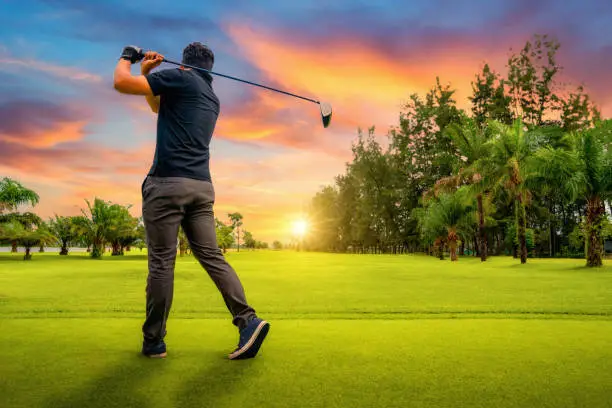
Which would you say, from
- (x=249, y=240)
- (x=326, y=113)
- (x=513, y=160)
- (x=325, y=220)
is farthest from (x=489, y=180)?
(x=249, y=240)

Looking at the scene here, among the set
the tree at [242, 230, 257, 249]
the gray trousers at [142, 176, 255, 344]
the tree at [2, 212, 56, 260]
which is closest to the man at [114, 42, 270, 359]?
the gray trousers at [142, 176, 255, 344]

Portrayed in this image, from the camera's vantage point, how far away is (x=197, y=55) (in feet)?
13.9

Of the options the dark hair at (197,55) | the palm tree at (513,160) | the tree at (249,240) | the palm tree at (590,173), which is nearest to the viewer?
the dark hair at (197,55)

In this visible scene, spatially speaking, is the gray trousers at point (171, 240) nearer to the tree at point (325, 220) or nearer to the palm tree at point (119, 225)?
the palm tree at point (119, 225)

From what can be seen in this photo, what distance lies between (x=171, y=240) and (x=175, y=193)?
0.37m

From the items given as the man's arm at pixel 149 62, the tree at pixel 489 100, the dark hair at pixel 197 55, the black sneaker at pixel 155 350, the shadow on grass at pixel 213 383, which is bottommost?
the shadow on grass at pixel 213 383

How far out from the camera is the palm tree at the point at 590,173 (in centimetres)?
1994

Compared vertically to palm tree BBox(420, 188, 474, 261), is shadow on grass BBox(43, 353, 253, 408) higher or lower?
lower

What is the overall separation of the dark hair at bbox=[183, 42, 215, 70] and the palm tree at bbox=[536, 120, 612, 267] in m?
19.3

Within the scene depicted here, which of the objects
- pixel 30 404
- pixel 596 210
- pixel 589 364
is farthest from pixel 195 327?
pixel 596 210

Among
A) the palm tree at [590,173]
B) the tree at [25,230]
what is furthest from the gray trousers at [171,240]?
the tree at [25,230]

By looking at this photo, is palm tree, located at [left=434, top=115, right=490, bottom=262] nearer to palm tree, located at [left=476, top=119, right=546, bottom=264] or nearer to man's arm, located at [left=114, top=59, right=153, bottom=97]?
palm tree, located at [left=476, top=119, right=546, bottom=264]

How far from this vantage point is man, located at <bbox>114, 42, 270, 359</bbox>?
12.6 ft

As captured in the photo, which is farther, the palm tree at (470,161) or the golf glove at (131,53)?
the palm tree at (470,161)
